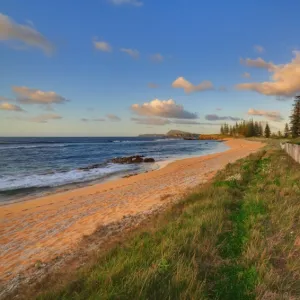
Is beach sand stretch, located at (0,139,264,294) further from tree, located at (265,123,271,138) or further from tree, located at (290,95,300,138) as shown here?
tree, located at (265,123,271,138)

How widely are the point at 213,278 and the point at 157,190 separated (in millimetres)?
9725

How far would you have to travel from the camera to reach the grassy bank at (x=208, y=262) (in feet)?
10.9

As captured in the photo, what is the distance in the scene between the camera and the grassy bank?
3314mm

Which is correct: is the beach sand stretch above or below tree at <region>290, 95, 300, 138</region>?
below

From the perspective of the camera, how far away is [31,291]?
4340 mm

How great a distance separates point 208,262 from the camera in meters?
4.11

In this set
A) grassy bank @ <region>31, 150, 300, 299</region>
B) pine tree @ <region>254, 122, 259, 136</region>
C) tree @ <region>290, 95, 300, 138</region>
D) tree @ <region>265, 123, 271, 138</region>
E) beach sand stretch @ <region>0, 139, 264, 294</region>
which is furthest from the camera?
pine tree @ <region>254, 122, 259, 136</region>

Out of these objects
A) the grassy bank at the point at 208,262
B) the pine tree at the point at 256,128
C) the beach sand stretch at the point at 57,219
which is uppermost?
the pine tree at the point at 256,128

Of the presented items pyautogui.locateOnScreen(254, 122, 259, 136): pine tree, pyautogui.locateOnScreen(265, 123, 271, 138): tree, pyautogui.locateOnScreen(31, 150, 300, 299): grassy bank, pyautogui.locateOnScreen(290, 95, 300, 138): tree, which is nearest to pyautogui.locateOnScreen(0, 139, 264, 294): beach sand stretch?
pyautogui.locateOnScreen(31, 150, 300, 299): grassy bank

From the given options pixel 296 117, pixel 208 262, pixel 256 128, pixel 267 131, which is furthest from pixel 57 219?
pixel 256 128

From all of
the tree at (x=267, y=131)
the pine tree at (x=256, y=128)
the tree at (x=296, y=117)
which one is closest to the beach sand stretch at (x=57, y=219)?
the tree at (x=296, y=117)

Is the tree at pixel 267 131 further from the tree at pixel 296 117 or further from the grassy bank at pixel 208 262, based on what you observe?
the grassy bank at pixel 208 262

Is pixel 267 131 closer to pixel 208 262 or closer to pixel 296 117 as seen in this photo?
pixel 296 117

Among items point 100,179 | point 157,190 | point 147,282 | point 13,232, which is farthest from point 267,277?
point 100,179
